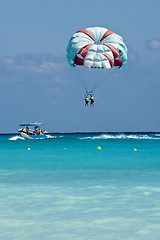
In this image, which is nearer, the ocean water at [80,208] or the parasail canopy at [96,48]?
the ocean water at [80,208]

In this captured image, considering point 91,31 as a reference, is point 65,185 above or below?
below

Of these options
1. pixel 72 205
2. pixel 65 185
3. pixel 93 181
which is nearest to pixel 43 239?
pixel 72 205

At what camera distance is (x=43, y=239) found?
8672 millimetres

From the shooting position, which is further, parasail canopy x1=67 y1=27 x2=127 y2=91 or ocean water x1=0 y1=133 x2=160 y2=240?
parasail canopy x1=67 y1=27 x2=127 y2=91

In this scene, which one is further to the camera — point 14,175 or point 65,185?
point 14,175

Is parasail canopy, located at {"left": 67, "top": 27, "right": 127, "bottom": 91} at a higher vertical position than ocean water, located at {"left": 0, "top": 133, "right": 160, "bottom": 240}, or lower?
higher

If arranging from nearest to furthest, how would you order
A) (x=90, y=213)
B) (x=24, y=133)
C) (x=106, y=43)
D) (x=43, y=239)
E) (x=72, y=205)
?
(x=43, y=239) → (x=90, y=213) → (x=72, y=205) → (x=106, y=43) → (x=24, y=133)

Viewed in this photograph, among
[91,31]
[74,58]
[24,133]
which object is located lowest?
[24,133]

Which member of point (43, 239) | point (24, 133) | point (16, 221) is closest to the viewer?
point (43, 239)

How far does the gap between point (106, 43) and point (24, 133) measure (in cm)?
4742

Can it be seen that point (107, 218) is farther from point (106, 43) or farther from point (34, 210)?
point (106, 43)

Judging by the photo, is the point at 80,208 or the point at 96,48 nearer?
the point at 80,208

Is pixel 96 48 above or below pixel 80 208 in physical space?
above

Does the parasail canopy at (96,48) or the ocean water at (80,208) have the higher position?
the parasail canopy at (96,48)
